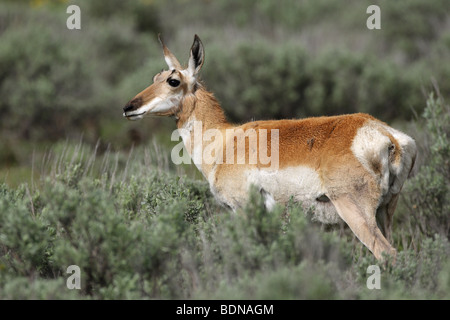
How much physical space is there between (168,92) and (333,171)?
6.50ft

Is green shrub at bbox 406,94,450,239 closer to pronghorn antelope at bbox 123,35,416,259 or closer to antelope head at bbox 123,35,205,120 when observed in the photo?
pronghorn antelope at bbox 123,35,416,259

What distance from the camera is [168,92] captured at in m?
6.24

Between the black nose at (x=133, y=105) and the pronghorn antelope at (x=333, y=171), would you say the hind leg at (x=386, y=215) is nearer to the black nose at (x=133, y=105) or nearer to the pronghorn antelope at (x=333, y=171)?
the pronghorn antelope at (x=333, y=171)

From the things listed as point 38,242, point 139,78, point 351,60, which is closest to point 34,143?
Result: point 139,78

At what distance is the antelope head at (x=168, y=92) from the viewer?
611 cm

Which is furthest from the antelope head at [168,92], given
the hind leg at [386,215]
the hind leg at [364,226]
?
the hind leg at [386,215]

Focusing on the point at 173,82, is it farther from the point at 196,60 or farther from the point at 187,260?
the point at 187,260

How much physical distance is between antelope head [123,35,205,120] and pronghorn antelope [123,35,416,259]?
0.08ft

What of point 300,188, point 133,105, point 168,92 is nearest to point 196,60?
point 168,92

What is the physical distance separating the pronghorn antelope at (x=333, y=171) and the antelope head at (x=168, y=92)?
0.02 meters

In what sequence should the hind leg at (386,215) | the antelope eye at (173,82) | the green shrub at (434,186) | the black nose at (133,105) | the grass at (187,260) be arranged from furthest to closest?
1. the green shrub at (434,186)
2. the antelope eye at (173,82)
3. the black nose at (133,105)
4. the hind leg at (386,215)
5. the grass at (187,260)

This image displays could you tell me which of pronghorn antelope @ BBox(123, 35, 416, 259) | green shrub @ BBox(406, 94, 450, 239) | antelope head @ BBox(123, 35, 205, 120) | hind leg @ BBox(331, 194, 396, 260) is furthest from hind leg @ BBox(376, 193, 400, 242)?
antelope head @ BBox(123, 35, 205, 120)

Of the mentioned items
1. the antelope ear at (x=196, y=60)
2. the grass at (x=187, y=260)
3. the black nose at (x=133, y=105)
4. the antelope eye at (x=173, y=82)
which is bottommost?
A: the grass at (x=187, y=260)

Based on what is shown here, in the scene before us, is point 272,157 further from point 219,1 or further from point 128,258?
point 219,1
